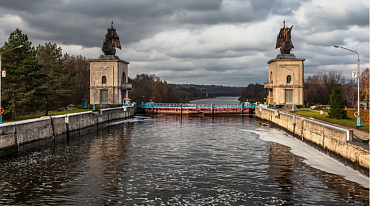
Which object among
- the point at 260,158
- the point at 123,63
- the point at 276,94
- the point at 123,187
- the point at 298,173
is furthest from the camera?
the point at 123,63

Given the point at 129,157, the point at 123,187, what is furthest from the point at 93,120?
the point at 123,187

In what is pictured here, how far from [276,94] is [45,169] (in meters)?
53.4

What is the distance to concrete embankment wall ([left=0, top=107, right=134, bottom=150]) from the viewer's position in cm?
2405

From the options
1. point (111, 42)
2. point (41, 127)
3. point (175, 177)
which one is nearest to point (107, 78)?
point (111, 42)

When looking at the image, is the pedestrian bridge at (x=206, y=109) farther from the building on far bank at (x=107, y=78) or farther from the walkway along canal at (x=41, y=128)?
the walkway along canal at (x=41, y=128)

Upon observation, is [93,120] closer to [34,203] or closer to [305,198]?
[34,203]

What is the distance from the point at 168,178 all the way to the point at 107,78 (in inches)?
2209

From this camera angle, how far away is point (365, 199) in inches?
569

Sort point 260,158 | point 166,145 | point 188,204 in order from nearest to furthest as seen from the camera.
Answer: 1. point 188,204
2. point 260,158
3. point 166,145

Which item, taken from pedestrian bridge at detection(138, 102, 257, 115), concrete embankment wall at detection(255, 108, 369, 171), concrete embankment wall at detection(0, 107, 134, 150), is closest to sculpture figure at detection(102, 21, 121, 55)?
pedestrian bridge at detection(138, 102, 257, 115)

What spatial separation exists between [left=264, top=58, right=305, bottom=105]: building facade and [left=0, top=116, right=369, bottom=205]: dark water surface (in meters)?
40.4

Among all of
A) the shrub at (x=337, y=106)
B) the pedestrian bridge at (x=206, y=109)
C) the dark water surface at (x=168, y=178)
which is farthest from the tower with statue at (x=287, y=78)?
the dark water surface at (x=168, y=178)

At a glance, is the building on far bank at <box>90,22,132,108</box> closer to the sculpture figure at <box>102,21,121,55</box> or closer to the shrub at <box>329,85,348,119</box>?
the sculpture figure at <box>102,21,121,55</box>

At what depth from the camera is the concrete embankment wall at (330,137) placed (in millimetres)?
18578
